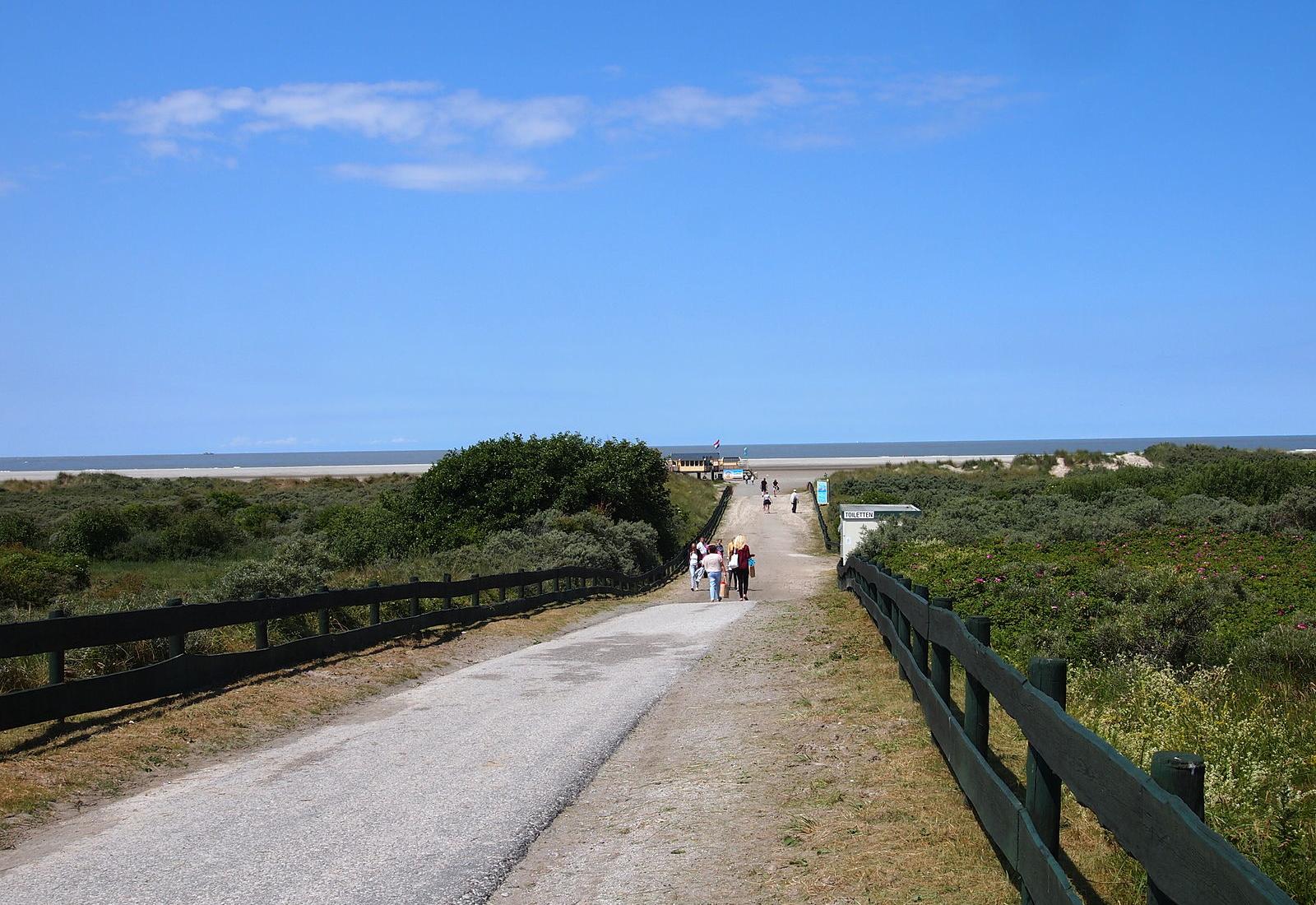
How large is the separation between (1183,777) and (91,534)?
157ft

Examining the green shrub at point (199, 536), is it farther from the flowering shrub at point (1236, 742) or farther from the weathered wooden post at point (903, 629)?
the flowering shrub at point (1236, 742)

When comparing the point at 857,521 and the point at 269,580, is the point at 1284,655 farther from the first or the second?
the point at 857,521

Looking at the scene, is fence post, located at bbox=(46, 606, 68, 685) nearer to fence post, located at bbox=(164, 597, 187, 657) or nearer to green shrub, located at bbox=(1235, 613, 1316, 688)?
fence post, located at bbox=(164, 597, 187, 657)

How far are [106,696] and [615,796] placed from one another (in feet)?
16.3

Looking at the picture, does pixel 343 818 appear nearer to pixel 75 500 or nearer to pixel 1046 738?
pixel 1046 738

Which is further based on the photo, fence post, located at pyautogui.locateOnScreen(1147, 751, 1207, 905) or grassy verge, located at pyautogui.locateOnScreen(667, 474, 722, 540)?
grassy verge, located at pyautogui.locateOnScreen(667, 474, 722, 540)

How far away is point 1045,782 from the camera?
4.56 m

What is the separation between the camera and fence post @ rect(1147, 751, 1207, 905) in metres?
3.01

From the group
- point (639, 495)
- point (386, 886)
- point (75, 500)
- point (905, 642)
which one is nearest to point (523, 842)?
point (386, 886)

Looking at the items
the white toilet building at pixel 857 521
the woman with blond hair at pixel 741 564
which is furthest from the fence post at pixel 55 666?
the white toilet building at pixel 857 521

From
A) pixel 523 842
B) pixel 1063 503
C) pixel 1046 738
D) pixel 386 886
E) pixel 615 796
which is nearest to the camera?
pixel 1046 738

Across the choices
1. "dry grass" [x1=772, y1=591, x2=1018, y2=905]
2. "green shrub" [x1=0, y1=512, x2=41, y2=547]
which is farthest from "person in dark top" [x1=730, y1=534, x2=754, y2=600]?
"green shrub" [x1=0, y1=512, x2=41, y2=547]

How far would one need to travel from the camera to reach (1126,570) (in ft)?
47.5

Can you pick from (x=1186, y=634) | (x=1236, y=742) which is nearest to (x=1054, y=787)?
(x=1236, y=742)
